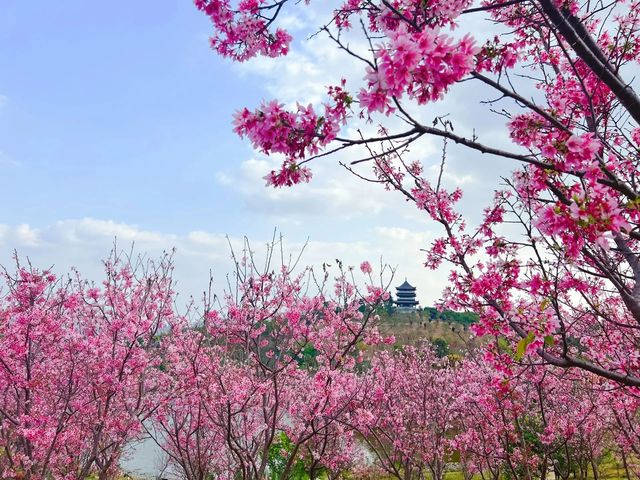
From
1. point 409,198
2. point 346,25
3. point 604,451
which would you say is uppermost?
point 346,25

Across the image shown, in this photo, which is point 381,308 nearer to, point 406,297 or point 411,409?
point 411,409

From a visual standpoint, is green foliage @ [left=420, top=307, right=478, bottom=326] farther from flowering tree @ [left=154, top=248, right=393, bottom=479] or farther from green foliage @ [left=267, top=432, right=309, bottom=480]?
flowering tree @ [left=154, top=248, right=393, bottom=479]

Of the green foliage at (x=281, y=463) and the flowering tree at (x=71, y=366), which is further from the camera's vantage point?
the green foliage at (x=281, y=463)

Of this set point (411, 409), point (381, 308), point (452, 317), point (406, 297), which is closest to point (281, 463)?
point (411, 409)

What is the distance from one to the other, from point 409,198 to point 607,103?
7.61 ft

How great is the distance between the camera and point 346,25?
439cm

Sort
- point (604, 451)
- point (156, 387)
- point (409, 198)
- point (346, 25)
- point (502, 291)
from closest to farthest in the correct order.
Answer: point (346, 25) → point (502, 291) → point (409, 198) → point (156, 387) → point (604, 451)

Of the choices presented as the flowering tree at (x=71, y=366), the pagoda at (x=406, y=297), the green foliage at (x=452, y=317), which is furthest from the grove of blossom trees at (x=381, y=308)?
the pagoda at (x=406, y=297)

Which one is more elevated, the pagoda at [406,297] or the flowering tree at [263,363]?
the pagoda at [406,297]

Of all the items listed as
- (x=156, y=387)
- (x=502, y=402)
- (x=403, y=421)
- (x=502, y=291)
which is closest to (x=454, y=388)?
(x=403, y=421)

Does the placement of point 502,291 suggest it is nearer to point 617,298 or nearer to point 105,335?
point 617,298

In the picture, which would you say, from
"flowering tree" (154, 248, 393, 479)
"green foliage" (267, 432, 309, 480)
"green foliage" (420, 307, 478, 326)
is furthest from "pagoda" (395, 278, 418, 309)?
"flowering tree" (154, 248, 393, 479)

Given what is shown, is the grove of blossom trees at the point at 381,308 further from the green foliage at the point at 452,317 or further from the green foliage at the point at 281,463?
the green foliage at the point at 452,317

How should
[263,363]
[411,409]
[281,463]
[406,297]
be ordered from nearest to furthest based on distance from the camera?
[263,363] → [411,409] → [281,463] → [406,297]
